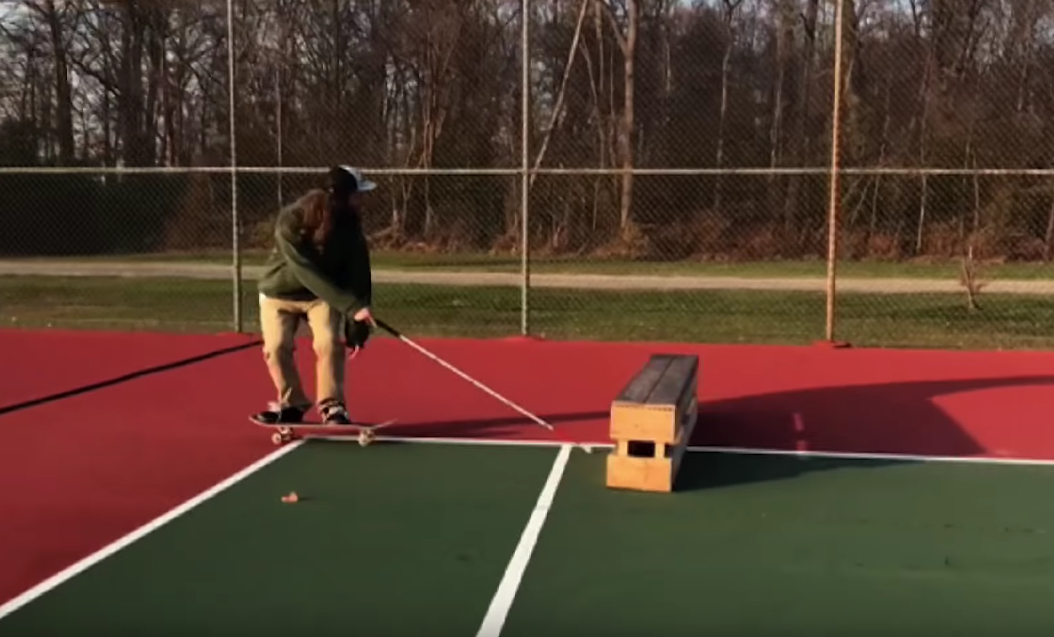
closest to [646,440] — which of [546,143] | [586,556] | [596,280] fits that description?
[586,556]

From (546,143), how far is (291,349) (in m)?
16.9

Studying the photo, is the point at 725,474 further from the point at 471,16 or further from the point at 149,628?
the point at 471,16

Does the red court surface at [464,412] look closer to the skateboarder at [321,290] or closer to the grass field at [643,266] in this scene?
the skateboarder at [321,290]

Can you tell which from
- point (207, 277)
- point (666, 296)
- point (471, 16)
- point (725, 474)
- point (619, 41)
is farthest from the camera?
point (619, 41)

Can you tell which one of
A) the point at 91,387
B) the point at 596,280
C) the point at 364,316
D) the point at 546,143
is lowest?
the point at 596,280

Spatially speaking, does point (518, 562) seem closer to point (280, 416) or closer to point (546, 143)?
point (280, 416)

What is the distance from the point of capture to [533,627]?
4707 millimetres

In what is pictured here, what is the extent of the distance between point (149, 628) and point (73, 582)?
2.52ft

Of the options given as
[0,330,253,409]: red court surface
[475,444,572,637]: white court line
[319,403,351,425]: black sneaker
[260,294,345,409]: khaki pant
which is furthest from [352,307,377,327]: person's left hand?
[0,330,253,409]: red court surface

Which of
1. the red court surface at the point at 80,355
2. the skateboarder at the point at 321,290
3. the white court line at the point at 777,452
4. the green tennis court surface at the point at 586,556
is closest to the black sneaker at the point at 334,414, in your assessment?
the skateboarder at the point at 321,290

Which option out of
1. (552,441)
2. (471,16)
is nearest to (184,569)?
(552,441)

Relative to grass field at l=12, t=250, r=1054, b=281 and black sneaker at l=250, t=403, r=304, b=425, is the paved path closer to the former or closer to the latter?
grass field at l=12, t=250, r=1054, b=281

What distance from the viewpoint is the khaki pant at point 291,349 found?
26.9 ft

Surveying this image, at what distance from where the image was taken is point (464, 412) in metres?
9.40
